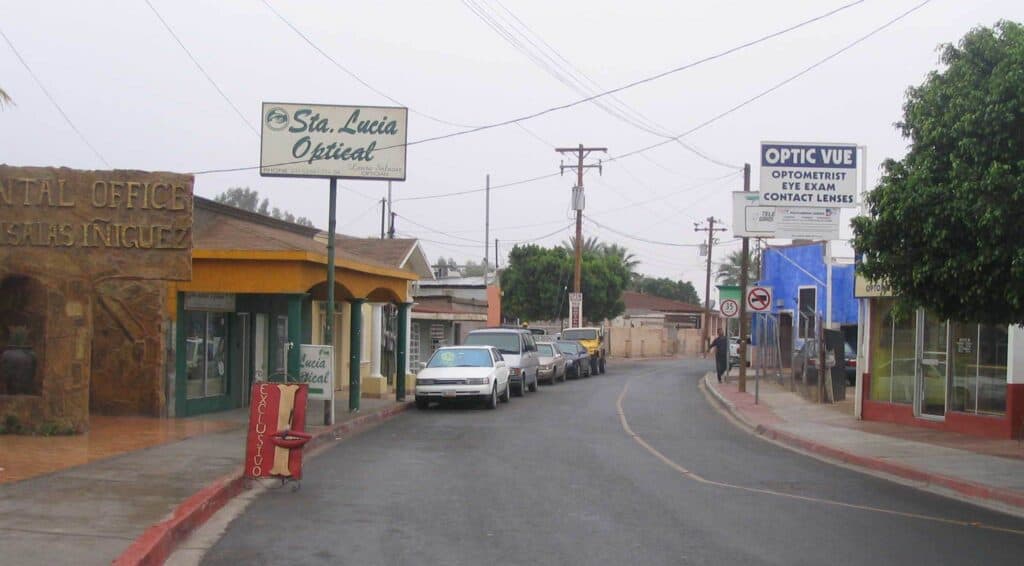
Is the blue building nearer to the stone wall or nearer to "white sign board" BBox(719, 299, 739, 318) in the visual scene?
"white sign board" BBox(719, 299, 739, 318)

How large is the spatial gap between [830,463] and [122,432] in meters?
11.1

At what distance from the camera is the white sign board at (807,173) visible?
25.7 meters

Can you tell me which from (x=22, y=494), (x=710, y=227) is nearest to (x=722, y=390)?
(x=22, y=494)

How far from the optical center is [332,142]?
71.4 ft

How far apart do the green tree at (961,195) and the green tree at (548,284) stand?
5538cm

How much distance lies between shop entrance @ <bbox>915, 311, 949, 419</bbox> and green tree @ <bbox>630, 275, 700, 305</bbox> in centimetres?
10439

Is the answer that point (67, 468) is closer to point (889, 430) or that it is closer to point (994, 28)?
point (994, 28)

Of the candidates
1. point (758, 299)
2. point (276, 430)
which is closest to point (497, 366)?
point (758, 299)

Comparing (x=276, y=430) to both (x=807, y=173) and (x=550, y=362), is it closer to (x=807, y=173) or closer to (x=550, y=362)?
(x=807, y=173)

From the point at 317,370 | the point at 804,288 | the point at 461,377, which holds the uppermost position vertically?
the point at 804,288

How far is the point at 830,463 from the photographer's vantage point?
663 inches

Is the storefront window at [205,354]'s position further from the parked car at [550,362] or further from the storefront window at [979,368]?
the parked car at [550,362]

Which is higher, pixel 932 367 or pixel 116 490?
pixel 932 367

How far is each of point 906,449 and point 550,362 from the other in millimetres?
22026
